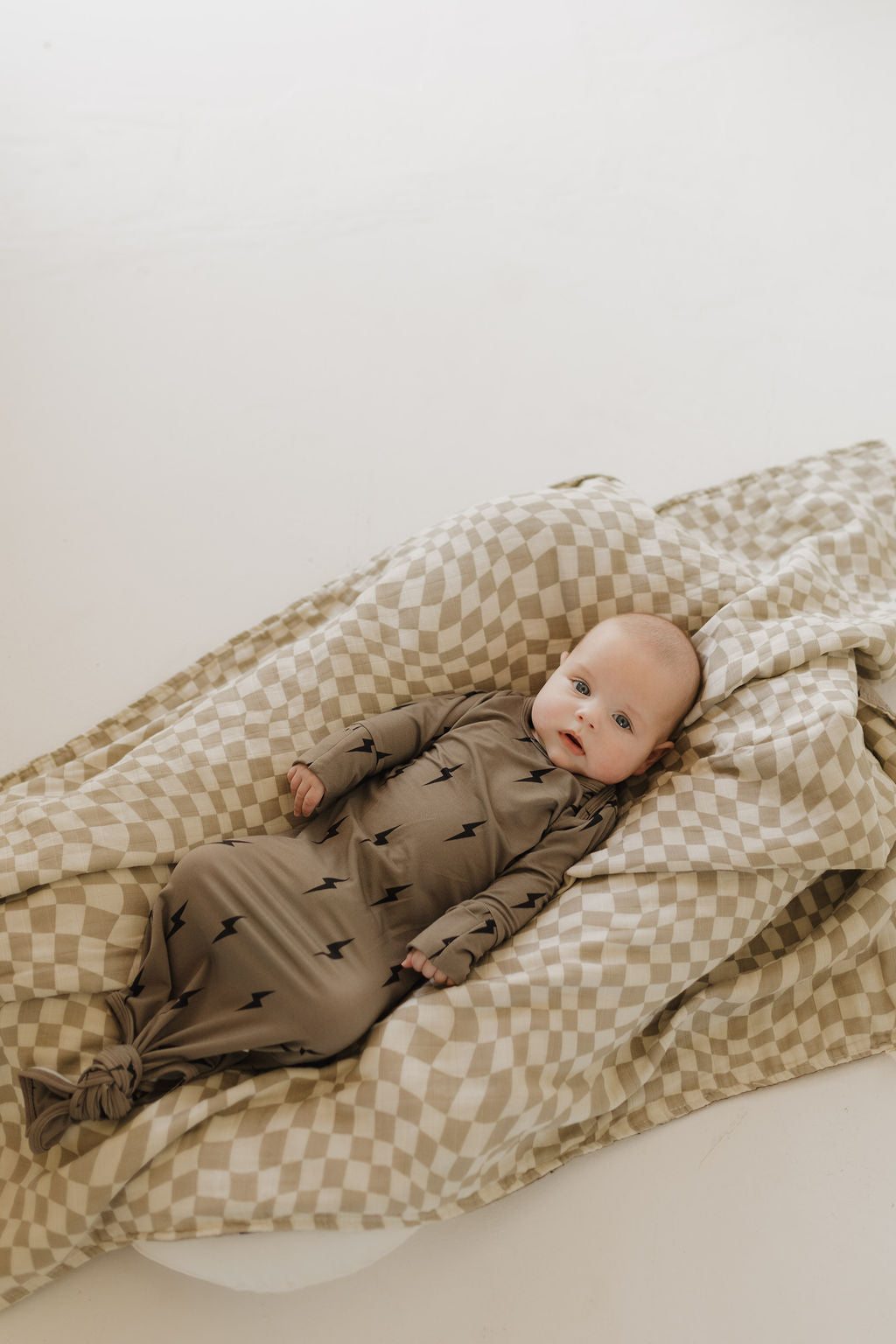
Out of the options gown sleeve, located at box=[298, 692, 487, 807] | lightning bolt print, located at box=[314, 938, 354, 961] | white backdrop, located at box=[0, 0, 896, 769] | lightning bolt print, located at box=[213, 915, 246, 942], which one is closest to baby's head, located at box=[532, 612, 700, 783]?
gown sleeve, located at box=[298, 692, 487, 807]

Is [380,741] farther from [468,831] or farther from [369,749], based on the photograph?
[468,831]

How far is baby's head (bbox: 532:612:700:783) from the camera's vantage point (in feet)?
4.51

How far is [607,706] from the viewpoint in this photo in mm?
1378

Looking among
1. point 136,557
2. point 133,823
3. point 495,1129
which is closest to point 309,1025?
point 495,1129

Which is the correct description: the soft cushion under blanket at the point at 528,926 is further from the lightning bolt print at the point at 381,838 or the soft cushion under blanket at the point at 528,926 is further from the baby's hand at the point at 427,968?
the lightning bolt print at the point at 381,838

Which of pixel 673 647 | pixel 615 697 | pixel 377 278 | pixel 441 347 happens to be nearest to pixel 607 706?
pixel 615 697

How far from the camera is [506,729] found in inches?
56.2

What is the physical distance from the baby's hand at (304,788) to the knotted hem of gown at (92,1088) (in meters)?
0.31

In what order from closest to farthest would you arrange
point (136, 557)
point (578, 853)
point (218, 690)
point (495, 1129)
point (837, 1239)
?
point (495, 1129), point (837, 1239), point (578, 853), point (218, 690), point (136, 557)

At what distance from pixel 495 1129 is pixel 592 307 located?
5.52 ft

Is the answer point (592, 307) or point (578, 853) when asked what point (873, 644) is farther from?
point (592, 307)

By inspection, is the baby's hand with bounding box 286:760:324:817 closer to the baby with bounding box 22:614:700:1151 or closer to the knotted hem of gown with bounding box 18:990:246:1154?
the baby with bounding box 22:614:700:1151

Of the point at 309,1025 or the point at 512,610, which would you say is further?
the point at 512,610

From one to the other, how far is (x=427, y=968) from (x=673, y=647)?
20.8 inches
